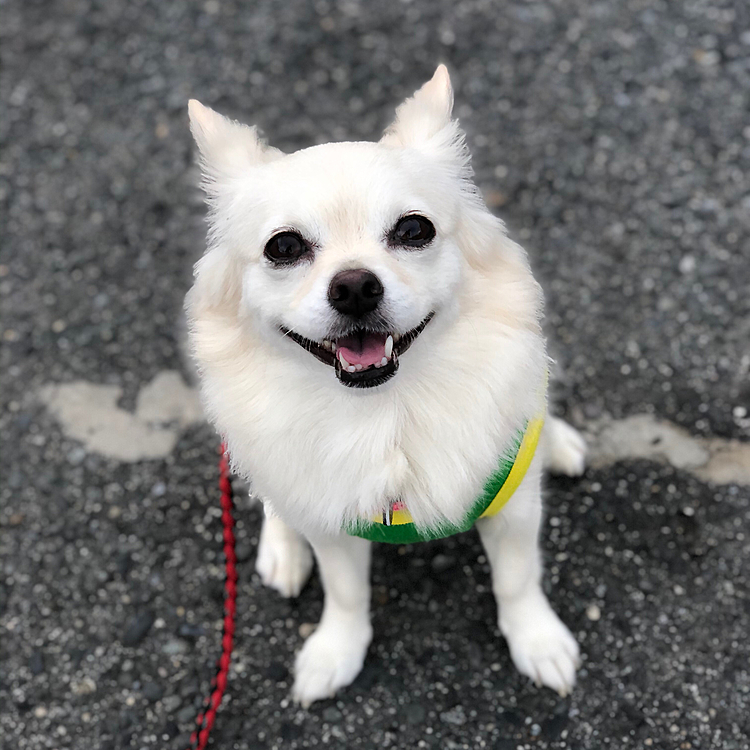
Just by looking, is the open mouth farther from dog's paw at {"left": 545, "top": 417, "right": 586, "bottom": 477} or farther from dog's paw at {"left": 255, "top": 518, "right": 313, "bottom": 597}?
dog's paw at {"left": 545, "top": 417, "right": 586, "bottom": 477}

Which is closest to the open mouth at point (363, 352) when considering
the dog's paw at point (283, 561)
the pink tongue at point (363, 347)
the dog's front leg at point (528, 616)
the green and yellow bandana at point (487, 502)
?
the pink tongue at point (363, 347)

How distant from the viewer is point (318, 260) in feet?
5.80

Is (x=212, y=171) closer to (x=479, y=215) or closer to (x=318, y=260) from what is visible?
(x=318, y=260)

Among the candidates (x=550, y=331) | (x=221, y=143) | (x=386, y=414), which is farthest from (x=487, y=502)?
(x=550, y=331)

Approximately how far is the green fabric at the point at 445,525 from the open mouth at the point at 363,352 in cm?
40

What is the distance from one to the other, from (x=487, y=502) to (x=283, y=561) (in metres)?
0.97

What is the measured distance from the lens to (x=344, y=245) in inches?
69.9

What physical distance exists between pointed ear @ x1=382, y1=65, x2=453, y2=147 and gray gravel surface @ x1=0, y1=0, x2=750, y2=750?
4.62ft

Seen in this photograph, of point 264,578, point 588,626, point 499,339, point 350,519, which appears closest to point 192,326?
point 350,519

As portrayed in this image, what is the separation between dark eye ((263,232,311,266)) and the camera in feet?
5.91

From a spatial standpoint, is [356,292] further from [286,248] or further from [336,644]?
[336,644]

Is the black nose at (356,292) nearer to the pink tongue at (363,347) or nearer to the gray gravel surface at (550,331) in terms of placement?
the pink tongue at (363,347)

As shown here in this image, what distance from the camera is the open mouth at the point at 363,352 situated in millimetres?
1724

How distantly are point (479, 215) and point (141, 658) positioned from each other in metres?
1.85
